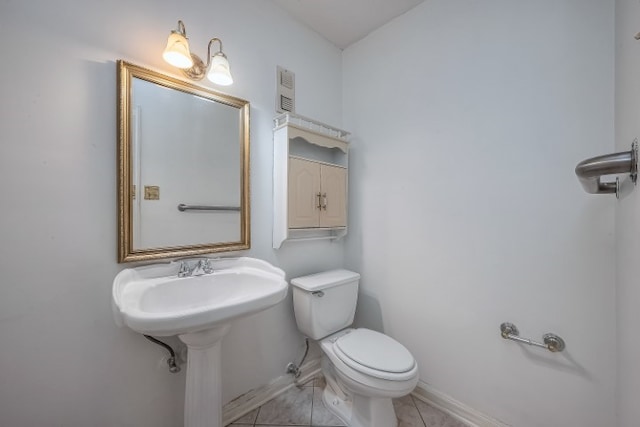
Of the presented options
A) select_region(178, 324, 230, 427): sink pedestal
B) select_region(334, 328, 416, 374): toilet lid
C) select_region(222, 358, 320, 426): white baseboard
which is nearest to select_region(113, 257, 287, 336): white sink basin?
select_region(178, 324, 230, 427): sink pedestal

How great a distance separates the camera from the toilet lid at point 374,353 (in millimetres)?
1111

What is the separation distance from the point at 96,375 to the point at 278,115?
1.47m

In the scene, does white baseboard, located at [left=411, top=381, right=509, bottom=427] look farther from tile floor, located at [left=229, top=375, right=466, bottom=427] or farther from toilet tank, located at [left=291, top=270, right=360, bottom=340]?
toilet tank, located at [left=291, top=270, right=360, bottom=340]

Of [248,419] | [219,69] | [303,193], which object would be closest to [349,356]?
[248,419]

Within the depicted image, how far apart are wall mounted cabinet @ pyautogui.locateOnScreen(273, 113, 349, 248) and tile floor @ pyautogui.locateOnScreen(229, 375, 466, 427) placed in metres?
0.91

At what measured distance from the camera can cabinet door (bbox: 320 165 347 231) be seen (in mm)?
1598

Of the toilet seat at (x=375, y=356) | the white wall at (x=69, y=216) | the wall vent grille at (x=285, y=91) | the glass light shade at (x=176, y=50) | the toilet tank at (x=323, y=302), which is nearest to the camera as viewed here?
the white wall at (x=69, y=216)

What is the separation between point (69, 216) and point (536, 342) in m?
1.98

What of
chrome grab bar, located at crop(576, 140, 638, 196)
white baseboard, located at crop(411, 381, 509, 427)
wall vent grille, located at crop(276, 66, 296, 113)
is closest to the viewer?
chrome grab bar, located at crop(576, 140, 638, 196)

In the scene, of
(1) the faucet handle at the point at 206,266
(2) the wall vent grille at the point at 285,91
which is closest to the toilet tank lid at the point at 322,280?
(1) the faucet handle at the point at 206,266

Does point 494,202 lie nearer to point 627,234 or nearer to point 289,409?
point 627,234

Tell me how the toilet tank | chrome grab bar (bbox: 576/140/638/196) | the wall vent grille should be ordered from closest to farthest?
chrome grab bar (bbox: 576/140/638/196) < the toilet tank < the wall vent grille

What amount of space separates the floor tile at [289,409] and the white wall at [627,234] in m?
1.27

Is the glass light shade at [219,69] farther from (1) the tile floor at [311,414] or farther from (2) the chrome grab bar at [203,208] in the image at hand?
(1) the tile floor at [311,414]
